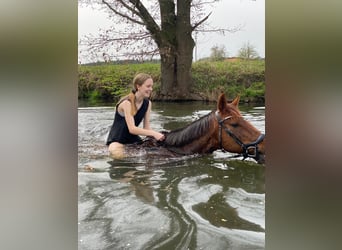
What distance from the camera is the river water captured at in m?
1.58

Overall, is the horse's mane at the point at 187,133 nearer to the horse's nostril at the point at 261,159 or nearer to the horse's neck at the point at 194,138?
the horse's neck at the point at 194,138

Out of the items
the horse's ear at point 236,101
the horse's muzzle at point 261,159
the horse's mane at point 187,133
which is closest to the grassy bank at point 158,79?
the horse's ear at point 236,101

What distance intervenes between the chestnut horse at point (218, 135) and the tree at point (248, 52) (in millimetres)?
181

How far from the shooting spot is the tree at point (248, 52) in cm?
164

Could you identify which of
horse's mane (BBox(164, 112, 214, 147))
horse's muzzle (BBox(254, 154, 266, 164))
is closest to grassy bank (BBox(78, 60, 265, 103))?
horse's mane (BBox(164, 112, 214, 147))

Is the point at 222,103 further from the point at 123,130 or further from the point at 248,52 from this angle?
the point at 123,130

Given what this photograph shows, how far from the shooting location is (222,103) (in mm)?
1715

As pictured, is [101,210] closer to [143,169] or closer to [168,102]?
[143,169]

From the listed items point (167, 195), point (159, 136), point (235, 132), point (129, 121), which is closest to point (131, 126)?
point (129, 121)

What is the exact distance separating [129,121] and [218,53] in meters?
0.49
